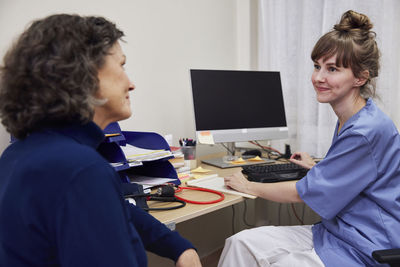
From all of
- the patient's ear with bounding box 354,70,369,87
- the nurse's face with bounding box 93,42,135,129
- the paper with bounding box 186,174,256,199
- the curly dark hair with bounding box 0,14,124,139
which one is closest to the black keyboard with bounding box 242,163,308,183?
the paper with bounding box 186,174,256,199

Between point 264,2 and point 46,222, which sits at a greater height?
point 264,2

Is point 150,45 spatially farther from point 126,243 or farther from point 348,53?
point 126,243

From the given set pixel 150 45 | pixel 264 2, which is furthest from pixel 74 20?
pixel 264 2

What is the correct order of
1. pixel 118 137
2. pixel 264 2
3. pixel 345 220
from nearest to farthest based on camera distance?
pixel 345 220, pixel 118 137, pixel 264 2

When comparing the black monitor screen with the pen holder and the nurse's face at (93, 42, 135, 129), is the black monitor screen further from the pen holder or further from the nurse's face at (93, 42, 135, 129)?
the nurse's face at (93, 42, 135, 129)

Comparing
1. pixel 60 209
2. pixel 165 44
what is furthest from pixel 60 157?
pixel 165 44

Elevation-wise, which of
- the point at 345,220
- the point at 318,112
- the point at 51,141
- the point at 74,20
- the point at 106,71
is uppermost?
the point at 74,20

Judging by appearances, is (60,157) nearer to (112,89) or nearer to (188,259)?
(112,89)

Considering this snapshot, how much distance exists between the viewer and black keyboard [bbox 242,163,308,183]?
1446mm

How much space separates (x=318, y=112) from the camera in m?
2.02

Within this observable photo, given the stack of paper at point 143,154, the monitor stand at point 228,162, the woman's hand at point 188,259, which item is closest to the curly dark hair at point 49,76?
the woman's hand at point 188,259

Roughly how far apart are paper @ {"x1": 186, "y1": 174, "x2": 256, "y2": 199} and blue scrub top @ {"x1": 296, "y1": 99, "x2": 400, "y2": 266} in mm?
315

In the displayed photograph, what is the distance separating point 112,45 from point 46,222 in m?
0.39

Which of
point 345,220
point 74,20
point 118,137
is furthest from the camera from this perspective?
point 118,137
